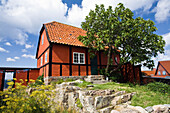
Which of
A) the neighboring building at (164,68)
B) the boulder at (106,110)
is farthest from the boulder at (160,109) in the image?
the neighboring building at (164,68)

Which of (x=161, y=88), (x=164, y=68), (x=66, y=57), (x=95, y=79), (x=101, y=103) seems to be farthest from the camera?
(x=164, y=68)

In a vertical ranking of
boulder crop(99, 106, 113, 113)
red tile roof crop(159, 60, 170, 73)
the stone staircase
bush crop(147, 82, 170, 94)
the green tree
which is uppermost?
the green tree

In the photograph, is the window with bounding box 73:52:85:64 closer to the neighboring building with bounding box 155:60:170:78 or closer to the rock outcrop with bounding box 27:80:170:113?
the rock outcrop with bounding box 27:80:170:113

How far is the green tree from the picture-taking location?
375 inches

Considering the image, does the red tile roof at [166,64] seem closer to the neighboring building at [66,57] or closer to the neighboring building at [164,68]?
the neighboring building at [164,68]

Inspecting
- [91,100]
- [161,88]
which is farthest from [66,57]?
[161,88]

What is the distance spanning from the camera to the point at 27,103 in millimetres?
4219

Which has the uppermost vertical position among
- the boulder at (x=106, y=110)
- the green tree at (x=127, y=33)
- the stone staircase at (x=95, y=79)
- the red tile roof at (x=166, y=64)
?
the green tree at (x=127, y=33)

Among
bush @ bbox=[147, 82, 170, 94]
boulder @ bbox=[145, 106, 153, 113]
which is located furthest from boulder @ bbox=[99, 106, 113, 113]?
bush @ bbox=[147, 82, 170, 94]

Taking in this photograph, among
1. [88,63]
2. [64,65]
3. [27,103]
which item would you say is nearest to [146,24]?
[88,63]

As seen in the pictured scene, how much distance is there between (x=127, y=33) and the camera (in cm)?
917

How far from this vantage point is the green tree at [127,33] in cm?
953

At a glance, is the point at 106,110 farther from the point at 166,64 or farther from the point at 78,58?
the point at 166,64

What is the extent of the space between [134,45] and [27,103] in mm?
10059
